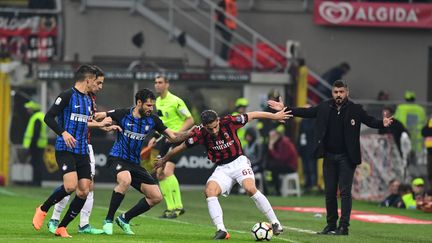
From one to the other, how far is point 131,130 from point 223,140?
4.10 feet

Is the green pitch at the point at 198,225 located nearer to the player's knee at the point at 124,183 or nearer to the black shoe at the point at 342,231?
the black shoe at the point at 342,231

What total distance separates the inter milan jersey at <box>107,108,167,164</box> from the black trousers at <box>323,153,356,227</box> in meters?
2.51

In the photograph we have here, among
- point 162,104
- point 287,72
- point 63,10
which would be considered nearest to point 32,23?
point 63,10

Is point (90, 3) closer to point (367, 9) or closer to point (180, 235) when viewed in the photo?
point (367, 9)

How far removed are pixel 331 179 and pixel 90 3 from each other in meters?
16.1

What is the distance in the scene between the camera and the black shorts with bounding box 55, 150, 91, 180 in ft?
52.4

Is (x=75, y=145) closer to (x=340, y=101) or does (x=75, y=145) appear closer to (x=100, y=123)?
(x=100, y=123)

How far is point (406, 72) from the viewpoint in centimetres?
3559

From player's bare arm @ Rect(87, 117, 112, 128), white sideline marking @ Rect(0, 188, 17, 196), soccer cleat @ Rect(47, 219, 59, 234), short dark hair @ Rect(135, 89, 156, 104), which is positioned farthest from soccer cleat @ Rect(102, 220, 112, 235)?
white sideline marking @ Rect(0, 188, 17, 196)

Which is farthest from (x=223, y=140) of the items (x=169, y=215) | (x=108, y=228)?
(x=169, y=215)

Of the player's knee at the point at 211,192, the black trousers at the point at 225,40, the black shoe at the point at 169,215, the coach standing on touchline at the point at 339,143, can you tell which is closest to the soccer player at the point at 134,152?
the player's knee at the point at 211,192

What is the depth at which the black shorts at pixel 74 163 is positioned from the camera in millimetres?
15977

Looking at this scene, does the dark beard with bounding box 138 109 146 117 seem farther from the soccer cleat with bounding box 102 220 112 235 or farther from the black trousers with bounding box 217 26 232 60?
the black trousers with bounding box 217 26 232 60

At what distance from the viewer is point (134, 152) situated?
17062mm
